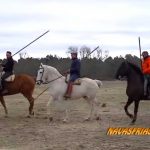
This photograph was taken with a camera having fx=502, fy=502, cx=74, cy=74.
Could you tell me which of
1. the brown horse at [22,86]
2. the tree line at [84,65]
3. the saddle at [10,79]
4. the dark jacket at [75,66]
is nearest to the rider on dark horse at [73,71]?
the dark jacket at [75,66]

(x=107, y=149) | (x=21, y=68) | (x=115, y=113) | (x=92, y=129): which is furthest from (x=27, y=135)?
(x=21, y=68)

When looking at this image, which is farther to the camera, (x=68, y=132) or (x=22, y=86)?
(x=22, y=86)

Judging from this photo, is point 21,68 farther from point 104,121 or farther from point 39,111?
point 104,121

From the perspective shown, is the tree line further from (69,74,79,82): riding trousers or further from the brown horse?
(69,74,79,82): riding trousers

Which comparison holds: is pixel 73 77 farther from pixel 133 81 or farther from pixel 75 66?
pixel 133 81

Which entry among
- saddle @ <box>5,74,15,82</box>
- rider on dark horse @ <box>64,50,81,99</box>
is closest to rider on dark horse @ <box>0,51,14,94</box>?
saddle @ <box>5,74,15,82</box>

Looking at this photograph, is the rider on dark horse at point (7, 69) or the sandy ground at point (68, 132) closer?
the sandy ground at point (68, 132)

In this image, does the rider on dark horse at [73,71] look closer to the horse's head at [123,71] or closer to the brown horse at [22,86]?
the horse's head at [123,71]

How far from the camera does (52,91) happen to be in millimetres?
18609

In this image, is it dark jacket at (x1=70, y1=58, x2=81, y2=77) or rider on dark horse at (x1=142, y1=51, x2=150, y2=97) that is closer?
rider on dark horse at (x1=142, y1=51, x2=150, y2=97)

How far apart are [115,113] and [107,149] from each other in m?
9.11

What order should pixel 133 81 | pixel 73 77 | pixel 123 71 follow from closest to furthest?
1. pixel 133 81
2. pixel 123 71
3. pixel 73 77

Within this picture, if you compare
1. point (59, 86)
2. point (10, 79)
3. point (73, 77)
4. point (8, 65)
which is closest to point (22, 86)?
point (10, 79)

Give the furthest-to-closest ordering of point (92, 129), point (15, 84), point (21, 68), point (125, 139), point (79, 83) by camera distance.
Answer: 1. point (21, 68)
2. point (15, 84)
3. point (79, 83)
4. point (92, 129)
5. point (125, 139)
